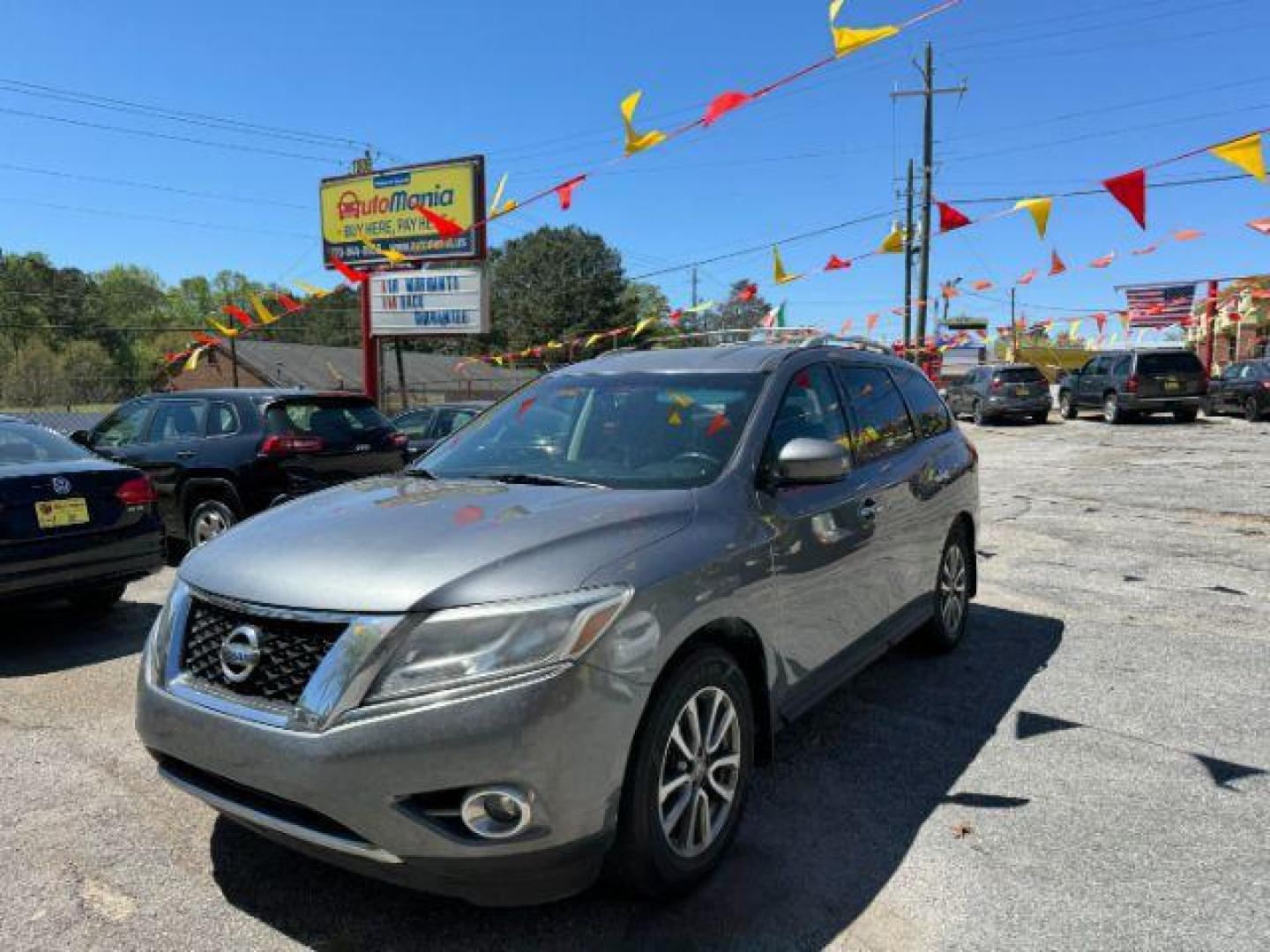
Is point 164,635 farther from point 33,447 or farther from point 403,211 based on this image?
point 403,211

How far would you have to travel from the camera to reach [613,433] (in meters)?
3.72

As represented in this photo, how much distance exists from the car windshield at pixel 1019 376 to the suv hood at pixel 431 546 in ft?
80.4

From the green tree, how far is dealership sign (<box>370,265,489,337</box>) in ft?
171

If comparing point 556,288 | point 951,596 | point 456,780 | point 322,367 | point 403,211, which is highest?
point 556,288

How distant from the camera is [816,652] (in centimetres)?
358

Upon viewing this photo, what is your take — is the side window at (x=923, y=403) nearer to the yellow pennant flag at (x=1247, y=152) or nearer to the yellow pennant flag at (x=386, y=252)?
the yellow pennant flag at (x=1247, y=152)

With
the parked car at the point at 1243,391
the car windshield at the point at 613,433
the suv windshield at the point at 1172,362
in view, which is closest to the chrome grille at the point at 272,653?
the car windshield at the point at 613,433

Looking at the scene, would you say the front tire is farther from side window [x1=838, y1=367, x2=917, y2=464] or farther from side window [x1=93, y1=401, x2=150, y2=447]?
side window [x1=93, y1=401, x2=150, y2=447]

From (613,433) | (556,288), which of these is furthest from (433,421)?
(556,288)

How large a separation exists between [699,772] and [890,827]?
3.00ft

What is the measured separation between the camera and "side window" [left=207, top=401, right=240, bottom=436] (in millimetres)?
8172

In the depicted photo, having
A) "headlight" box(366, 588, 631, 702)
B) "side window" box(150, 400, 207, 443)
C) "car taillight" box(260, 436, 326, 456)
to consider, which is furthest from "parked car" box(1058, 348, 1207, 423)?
"headlight" box(366, 588, 631, 702)

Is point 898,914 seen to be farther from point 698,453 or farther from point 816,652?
point 698,453

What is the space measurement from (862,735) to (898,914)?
1368 mm
